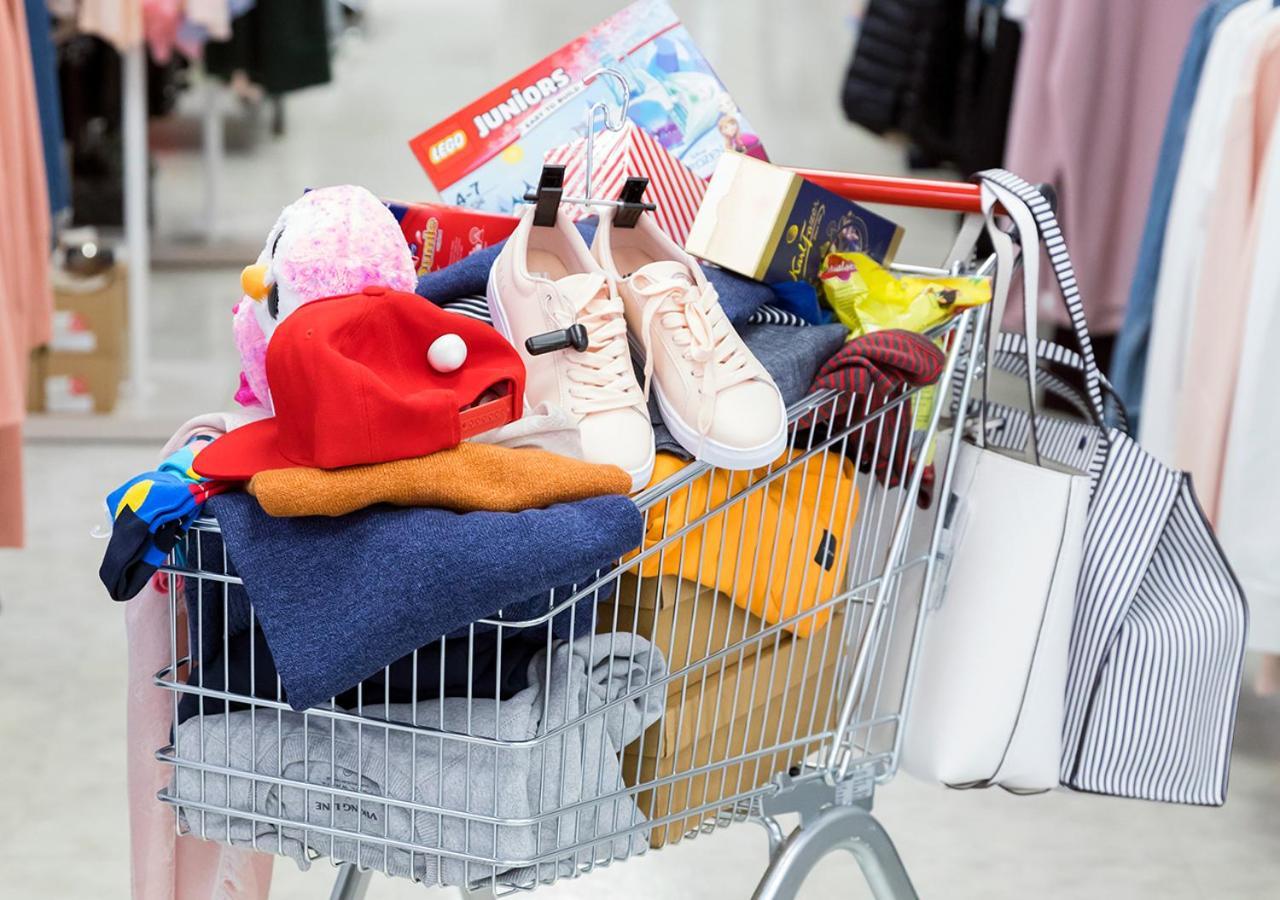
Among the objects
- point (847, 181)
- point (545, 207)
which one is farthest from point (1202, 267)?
point (545, 207)

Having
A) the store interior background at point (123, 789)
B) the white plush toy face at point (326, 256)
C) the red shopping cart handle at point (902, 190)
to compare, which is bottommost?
the store interior background at point (123, 789)

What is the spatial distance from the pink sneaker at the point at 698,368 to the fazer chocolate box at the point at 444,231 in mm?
193

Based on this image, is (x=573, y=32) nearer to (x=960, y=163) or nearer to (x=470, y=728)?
(x=960, y=163)

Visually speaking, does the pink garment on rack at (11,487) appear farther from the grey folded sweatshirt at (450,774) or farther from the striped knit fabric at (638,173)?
the grey folded sweatshirt at (450,774)

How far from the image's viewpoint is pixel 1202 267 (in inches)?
89.7

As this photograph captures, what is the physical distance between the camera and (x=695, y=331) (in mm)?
1172

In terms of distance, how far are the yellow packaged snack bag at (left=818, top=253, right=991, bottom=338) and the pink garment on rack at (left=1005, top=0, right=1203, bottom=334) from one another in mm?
1871

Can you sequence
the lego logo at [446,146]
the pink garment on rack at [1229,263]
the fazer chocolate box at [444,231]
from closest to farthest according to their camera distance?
the fazer chocolate box at [444,231], the lego logo at [446,146], the pink garment on rack at [1229,263]

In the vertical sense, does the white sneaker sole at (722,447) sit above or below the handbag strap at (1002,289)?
below

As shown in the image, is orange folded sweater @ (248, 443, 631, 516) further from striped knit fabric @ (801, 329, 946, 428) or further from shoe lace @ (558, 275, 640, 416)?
striped knit fabric @ (801, 329, 946, 428)

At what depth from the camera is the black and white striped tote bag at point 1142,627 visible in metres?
1.41

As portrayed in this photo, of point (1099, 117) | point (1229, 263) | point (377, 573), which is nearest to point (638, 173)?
point (377, 573)

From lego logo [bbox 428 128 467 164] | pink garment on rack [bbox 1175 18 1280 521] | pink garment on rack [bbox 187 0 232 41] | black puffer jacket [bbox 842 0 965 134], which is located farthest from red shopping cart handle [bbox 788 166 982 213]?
black puffer jacket [bbox 842 0 965 134]

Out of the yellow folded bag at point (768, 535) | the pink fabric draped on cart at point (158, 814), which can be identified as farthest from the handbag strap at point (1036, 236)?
the pink fabric draped on cart at point (158, 814)
